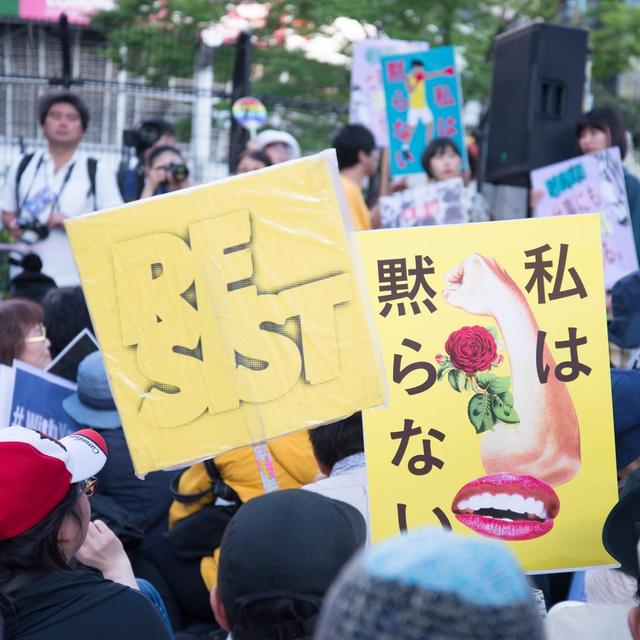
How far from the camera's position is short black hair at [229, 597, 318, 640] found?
1.75 meters

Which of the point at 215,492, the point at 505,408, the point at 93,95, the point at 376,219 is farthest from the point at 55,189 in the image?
the point at 93,95

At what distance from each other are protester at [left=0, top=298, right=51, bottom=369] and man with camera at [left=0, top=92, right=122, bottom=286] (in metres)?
1.85

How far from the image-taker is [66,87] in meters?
9.73

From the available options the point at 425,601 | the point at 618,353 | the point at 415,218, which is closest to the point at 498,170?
the point at 415,218

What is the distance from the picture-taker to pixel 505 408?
9.23 ft

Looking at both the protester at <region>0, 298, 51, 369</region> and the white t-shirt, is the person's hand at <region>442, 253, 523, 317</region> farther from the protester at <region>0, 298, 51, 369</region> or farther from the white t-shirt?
the white t-shirt

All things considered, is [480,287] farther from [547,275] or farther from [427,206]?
[427,206]

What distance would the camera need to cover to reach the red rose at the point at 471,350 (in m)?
2.81

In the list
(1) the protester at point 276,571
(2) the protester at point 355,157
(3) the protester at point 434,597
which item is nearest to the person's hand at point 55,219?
(2) the protester at point 355,157

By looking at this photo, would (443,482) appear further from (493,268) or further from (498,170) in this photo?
(498,170)

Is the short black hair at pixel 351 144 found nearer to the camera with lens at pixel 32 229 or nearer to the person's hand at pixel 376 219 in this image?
the person's hand at pixel 376 219

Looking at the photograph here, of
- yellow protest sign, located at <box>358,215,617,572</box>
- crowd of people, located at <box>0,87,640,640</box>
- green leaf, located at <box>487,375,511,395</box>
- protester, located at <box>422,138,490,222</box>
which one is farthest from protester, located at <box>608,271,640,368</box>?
protester, located at <box>422,138,490,222</box>

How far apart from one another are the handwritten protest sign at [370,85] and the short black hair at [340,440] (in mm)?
6305

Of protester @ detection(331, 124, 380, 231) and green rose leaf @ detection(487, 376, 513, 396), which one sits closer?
green rose leaf @ detection(487, 376, 513, 396)
